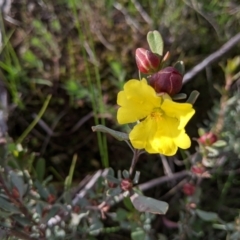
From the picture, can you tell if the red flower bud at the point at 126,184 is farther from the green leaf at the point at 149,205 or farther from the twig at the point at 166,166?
the twig at the point at 166,166

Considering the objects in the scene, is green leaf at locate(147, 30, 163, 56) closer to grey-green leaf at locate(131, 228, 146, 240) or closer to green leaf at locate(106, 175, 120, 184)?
green leaf at locate(106, 175, 120, 184)

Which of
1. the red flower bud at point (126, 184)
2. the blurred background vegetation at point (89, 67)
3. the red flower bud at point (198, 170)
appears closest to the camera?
the red flower bud at point (126, 184)

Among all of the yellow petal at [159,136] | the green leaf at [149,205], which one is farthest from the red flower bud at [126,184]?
the yellow petal at [159,136]

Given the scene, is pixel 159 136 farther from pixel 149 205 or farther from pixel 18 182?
pixel 18 182

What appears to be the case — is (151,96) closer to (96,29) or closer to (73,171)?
(73,171)

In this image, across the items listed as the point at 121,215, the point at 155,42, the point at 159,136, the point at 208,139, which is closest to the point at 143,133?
the point at 159,136
